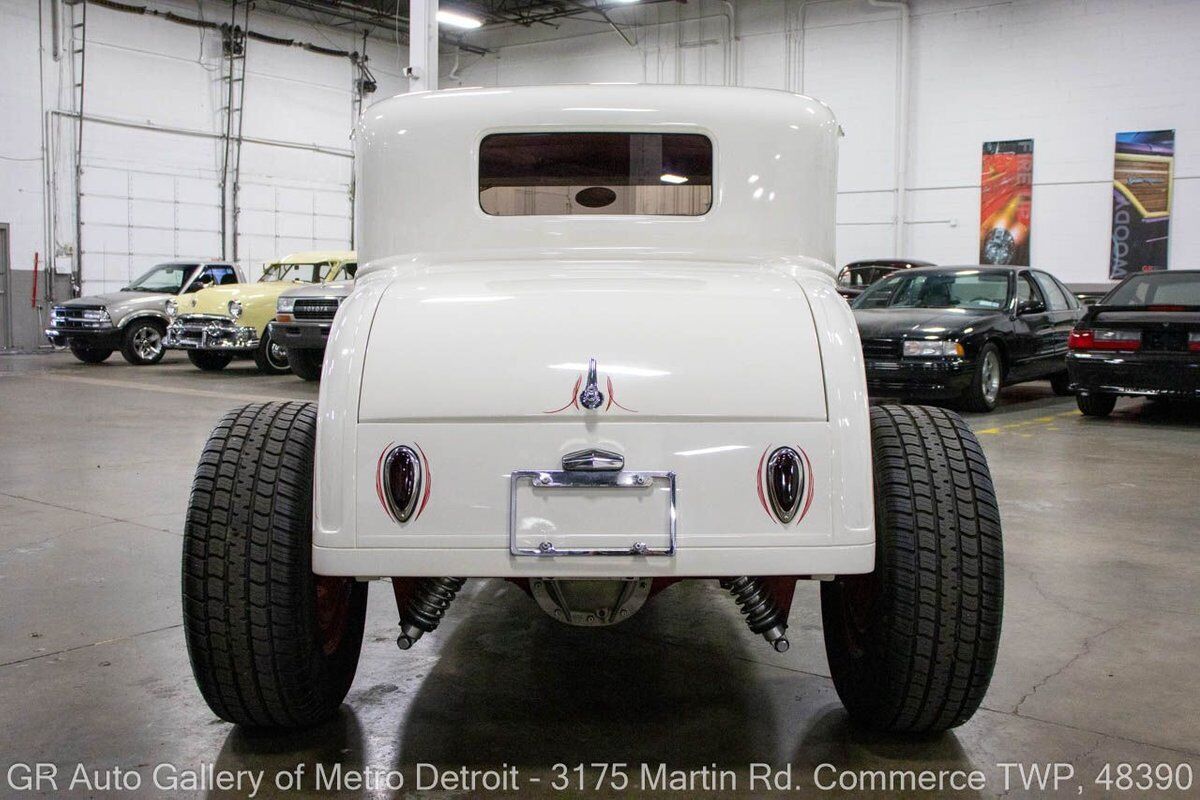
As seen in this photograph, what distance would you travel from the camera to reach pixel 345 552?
2.60 m

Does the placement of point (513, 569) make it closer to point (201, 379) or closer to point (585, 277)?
point (585, 277)

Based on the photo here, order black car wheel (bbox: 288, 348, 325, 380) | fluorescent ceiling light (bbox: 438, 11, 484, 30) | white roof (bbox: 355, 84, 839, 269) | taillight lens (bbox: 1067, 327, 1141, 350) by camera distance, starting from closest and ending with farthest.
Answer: white roof (bbox: 355, 84, 839, 269), taillight lens (bbox: 1067, 327, 1141, 350), black car wheel (bbox: 288, 348, 325, 380), fluorescent ceiling light (bbox: 438, 11, 484, 30)

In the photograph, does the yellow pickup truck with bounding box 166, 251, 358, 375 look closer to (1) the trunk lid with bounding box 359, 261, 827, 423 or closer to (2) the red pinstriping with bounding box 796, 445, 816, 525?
(1) the trunk lid with bounding box 359, 261, 827, 423

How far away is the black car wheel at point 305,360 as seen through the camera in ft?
45.4

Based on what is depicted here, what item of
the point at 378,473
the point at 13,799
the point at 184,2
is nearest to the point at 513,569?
the point at 378,473

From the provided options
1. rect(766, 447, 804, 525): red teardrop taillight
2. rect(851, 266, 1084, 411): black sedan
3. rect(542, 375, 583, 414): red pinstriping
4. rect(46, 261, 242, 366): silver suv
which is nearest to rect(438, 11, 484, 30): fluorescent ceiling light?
rect(46, 261, 242, 366): silver suv

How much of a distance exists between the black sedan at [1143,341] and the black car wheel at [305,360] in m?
8.72

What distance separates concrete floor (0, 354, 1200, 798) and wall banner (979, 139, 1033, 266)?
1452 cm

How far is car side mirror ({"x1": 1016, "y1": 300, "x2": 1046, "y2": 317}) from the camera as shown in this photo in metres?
10.9

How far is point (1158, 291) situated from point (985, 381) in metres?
1.70

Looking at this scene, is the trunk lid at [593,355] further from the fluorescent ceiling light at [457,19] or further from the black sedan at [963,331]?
the fluorescent ceiling light at [457,19]

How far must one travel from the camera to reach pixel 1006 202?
19375 mm

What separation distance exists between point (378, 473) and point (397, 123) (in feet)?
4.81

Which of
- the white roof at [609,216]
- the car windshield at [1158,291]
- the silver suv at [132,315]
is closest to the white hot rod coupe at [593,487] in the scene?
the white roof at [609,216]
